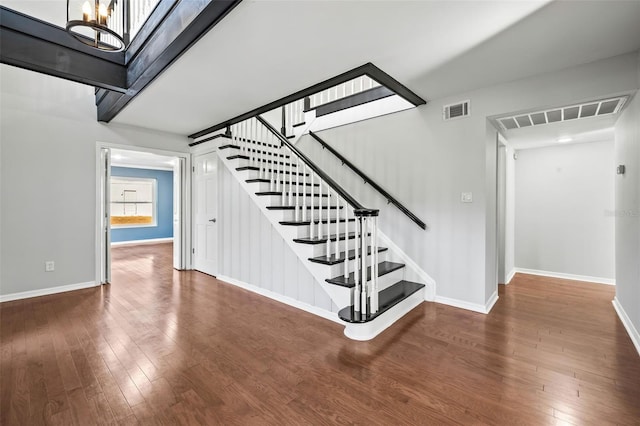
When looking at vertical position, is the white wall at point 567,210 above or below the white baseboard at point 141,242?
above

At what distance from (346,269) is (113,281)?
384cm

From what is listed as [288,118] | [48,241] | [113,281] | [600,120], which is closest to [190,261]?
[113,281]

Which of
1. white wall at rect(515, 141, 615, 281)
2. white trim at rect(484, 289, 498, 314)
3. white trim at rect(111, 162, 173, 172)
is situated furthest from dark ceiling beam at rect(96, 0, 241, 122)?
white trim at rect(111, 162, 173, 172)

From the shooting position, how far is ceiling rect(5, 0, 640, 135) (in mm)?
1846

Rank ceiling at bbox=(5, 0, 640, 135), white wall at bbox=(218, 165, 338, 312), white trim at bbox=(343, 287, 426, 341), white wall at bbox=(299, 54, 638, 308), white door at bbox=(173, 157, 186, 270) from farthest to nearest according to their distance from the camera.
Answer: white door at bbox=(173, 157, 186, 270), white wall at bbox=(218, 165, 338, 312), white wall at bbox=(299, 54, 638, 308), white trim at bbox=(343, 287, 426, 341), ceiling at bbox=(5, 0, 640, 135)

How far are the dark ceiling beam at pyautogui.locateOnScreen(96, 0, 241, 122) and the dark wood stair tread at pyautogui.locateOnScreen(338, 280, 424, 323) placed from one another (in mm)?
2472

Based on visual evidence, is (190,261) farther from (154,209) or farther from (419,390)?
(154,209)

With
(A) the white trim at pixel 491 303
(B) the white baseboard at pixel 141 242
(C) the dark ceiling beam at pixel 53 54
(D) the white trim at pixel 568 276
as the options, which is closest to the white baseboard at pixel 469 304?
(A) the white trim at pixel 491 303

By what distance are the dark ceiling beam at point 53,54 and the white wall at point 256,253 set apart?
1.82 meters

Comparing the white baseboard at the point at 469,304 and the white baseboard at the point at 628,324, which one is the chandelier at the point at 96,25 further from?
the white baseboard at the point at 628,324

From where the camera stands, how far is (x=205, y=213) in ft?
16.1

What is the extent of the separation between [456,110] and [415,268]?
192cm

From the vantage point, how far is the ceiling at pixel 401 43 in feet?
6.06

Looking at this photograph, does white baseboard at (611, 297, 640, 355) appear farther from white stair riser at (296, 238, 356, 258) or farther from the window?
the window
